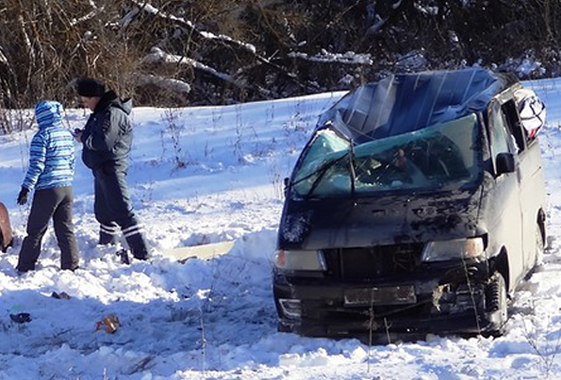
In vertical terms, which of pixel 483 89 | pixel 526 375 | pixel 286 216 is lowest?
pixel 526 375

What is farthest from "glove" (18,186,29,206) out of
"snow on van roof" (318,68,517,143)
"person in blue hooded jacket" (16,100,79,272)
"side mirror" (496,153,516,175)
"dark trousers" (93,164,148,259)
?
"side mirror" (496,153,516,175)

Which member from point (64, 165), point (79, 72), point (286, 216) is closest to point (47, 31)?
point (79, 72)

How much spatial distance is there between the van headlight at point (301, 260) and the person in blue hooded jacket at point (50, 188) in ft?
9.99

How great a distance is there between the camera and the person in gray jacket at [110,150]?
9.42 m

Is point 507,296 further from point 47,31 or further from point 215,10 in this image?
point 215,10

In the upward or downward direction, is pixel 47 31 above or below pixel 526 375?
above

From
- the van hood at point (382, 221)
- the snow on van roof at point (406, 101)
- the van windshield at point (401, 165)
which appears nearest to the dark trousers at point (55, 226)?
the snow on van roof at point (406, 101)

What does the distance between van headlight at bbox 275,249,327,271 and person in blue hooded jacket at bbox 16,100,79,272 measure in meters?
3.04

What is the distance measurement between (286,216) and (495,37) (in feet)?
71.5

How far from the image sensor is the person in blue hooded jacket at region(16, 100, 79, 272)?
9156 mm

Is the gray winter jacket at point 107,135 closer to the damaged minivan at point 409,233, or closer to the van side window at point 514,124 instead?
the damaged minivan at point 409,233

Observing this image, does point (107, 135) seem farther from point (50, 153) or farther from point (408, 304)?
point (408, 304)

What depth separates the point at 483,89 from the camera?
8.40 m

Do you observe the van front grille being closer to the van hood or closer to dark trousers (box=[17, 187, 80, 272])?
the van hood
